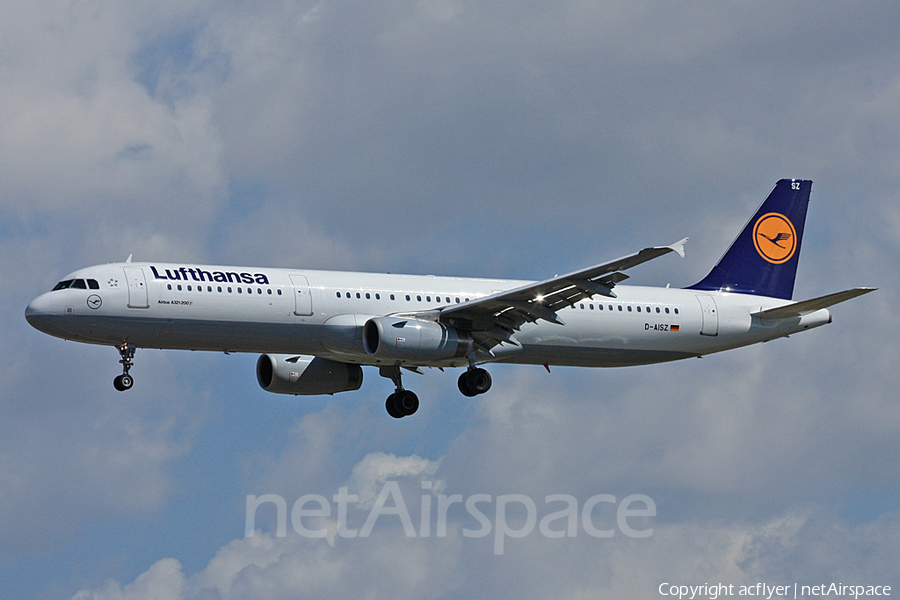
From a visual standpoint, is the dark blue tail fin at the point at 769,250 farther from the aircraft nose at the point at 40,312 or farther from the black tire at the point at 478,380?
the aircraft nose at the point at 40,312

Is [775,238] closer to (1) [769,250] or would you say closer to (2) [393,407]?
(1) [769,250]

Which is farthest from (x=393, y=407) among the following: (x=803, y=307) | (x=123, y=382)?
(x=803, y=307)

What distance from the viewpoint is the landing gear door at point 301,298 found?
48.2m

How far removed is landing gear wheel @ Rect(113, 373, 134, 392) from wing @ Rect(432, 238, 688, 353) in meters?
10.9

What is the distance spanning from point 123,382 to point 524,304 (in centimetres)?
1404

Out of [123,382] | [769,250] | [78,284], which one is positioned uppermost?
[769,250]

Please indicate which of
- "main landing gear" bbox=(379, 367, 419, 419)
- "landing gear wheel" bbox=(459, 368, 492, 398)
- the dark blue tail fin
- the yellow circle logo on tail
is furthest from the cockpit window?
the yellow circle logo on tail

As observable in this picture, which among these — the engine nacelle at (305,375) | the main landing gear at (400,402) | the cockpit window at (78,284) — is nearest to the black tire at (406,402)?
the main landing gear at (400,402)

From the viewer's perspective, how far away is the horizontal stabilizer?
51.1 meters

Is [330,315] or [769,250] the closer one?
[330,315]

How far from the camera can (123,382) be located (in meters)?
47.3

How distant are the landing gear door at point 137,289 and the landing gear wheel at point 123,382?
259 centimetres

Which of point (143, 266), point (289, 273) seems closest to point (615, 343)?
point (289, 273)

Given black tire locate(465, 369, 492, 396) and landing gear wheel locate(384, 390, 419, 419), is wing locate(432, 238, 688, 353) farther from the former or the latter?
landing gear wheel locate(384, 390, 419, 419)
